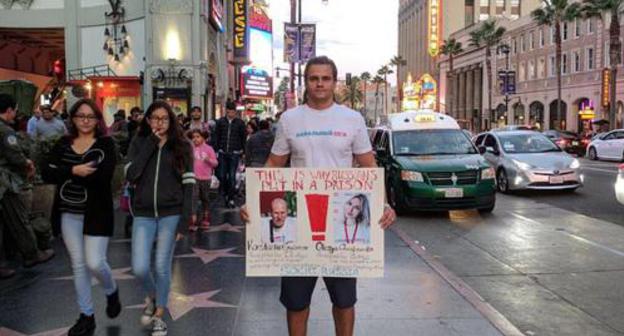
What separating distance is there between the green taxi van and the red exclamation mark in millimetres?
7788

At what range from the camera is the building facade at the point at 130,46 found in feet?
86.4

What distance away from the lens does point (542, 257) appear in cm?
817

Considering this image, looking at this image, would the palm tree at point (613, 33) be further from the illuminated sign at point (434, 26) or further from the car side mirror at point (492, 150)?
the illuminated sign at point (434, 26)

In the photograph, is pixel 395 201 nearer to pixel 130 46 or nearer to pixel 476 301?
pixel 476 301

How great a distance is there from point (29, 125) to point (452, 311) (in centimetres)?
1032

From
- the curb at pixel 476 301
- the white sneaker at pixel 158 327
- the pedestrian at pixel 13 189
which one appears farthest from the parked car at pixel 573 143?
the white sneaker at pixel 158 327

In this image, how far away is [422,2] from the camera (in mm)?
105250

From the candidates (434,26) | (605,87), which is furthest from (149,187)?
(434,26)

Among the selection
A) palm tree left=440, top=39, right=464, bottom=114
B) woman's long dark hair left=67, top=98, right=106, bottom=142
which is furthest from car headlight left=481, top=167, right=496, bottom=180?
palm tree left=440, top=39, right=464, bottom=114

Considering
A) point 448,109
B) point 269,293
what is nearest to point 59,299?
point 269,293

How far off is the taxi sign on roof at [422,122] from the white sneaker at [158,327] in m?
9.56

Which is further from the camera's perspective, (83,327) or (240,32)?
(240,32)

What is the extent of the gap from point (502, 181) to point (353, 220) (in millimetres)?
12628

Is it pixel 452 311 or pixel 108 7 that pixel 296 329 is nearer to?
pixel 452 311
